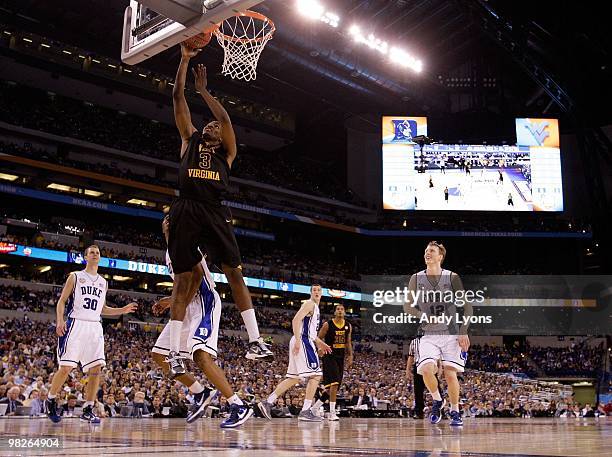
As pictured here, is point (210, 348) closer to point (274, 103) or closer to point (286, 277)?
point (286, 277)

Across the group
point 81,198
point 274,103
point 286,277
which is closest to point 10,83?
point 81,198

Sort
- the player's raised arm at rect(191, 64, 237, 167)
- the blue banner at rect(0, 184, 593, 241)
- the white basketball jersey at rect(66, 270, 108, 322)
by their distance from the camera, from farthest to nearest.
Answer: the blue banner at rect(0, 184, 593, 241)
the white basketball jersey at rect(66, 270, 108, 322)
the player's raised arm at rect(191, 64, 237, 167)

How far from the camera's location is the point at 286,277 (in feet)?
119

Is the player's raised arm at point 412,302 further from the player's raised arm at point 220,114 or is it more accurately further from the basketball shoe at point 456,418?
the player's raised arm at point 220,114

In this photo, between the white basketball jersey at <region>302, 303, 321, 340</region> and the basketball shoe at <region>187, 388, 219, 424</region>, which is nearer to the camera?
the basketball shoe at <region>187, 388, 219, 424</region>

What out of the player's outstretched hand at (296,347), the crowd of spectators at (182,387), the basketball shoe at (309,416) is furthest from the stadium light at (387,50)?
the basketball shoe at (309,416)

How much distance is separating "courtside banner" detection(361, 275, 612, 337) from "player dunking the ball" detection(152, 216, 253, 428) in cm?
3065

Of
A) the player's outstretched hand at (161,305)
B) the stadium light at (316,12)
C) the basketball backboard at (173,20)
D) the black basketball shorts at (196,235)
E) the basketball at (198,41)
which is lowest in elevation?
the player's outstretched hand at (161,305)

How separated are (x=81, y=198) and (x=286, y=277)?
38.7 ft

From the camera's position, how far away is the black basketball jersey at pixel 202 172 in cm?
491

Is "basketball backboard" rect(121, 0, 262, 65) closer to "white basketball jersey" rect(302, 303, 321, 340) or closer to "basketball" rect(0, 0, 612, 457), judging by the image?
"white basketball jersey" rect(302, 303, 321, 340)

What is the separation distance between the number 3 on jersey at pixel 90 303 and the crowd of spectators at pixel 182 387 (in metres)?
3.80

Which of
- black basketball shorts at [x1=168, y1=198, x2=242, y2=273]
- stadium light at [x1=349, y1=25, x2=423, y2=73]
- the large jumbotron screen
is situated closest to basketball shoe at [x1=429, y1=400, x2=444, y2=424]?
black basketball shorts at [x1=168, y1=198, x2=242, y2=273]

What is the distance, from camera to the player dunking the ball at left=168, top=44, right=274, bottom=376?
4.82 meters
